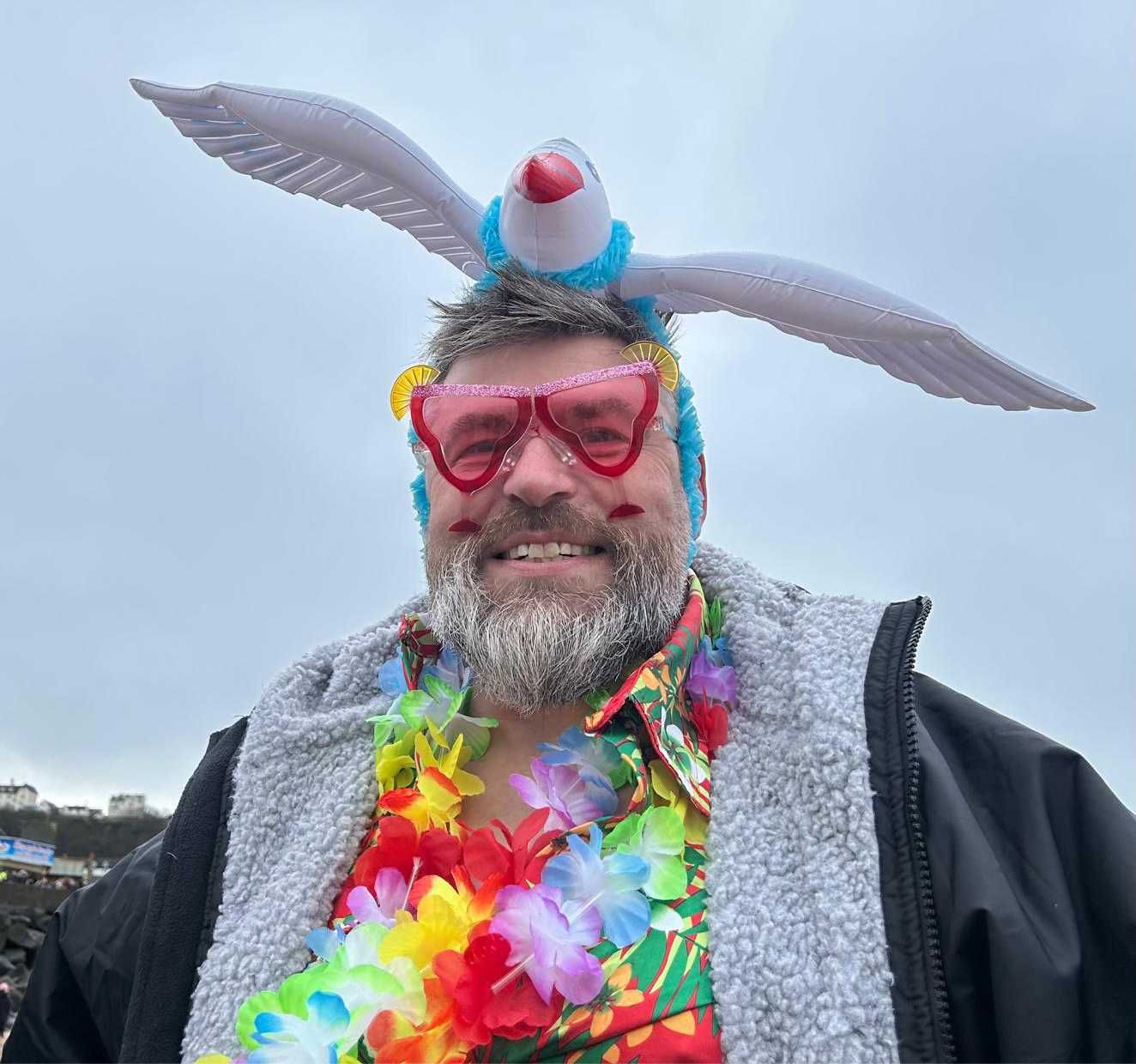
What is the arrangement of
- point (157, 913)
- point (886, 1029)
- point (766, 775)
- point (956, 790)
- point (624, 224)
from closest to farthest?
point (886, 1029)
point (956, 790)
point (766, 775)
point (157, 913)
point (624, 224)

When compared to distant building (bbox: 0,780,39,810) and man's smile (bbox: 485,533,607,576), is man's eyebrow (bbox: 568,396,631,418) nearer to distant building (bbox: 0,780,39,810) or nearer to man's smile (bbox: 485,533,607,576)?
man's smile (bbox: 485,533,607,576)

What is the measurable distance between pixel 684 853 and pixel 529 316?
3.72 ft

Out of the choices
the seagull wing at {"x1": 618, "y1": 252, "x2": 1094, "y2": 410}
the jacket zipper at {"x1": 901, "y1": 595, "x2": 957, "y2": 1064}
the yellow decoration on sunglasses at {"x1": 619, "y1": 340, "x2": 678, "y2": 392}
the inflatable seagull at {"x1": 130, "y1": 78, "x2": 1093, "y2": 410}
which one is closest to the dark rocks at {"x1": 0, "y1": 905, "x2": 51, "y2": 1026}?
the inflatable seagull at {"x1": 130, "y1": 78, "x2": 1093, "y2": 410}

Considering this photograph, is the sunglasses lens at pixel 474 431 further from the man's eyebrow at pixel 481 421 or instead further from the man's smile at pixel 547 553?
the man's smile at pixel 547 553

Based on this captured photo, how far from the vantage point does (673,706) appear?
1895 millimetres

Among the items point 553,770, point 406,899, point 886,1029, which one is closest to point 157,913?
point 406,899

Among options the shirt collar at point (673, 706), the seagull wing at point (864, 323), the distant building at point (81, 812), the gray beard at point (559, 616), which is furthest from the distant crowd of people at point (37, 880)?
the seagull wing at point (864, 323)

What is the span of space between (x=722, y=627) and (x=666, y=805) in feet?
1.51

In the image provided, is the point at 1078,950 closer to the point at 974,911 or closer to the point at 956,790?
the point at 974,911

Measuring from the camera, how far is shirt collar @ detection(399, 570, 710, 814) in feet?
5.84

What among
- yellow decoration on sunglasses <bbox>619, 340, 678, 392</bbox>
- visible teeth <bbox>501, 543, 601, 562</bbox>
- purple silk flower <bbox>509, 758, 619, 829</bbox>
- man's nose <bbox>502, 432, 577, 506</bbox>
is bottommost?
purple silk flower <bbox>509, 758, 619, 829</bbox>

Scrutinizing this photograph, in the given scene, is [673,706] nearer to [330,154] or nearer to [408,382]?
[408,382]

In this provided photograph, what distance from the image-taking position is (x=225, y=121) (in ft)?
7.89

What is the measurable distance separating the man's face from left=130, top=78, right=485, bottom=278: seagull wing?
527 mm
